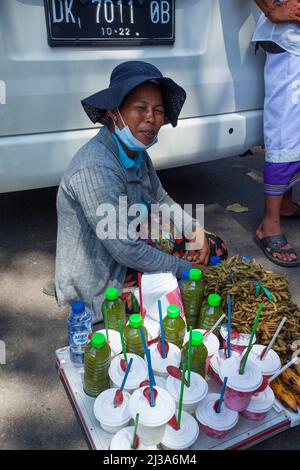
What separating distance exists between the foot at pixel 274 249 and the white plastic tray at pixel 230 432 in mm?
1252

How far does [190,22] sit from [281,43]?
1.79ft

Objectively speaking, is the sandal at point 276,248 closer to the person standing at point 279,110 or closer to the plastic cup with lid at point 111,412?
the person standing at point 279,110

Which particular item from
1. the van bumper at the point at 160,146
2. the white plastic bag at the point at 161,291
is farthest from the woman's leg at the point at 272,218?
the white plastic bag at the point at 161,291

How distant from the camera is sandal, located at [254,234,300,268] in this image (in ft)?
9.09

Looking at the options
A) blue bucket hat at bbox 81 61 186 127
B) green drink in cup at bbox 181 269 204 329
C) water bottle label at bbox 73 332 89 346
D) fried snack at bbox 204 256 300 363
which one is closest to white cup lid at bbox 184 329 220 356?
fried snack at bbox 204 256 300 363

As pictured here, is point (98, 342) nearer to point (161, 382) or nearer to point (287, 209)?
point (161, 382)

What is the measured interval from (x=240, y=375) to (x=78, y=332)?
0.71 m


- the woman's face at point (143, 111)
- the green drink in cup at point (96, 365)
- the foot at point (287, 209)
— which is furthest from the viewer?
the foot at point (287, 209)

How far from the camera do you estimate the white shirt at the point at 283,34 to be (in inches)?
97.6

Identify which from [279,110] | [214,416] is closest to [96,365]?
[214,416]

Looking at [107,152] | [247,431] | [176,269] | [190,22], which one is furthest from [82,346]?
[190,22]

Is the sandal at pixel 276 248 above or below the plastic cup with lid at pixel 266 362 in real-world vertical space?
below

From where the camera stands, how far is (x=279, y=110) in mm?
2643

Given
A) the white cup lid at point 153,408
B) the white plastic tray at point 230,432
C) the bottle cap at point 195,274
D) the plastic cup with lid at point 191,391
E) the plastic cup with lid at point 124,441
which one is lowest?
the white plastic tray at point 230,432
